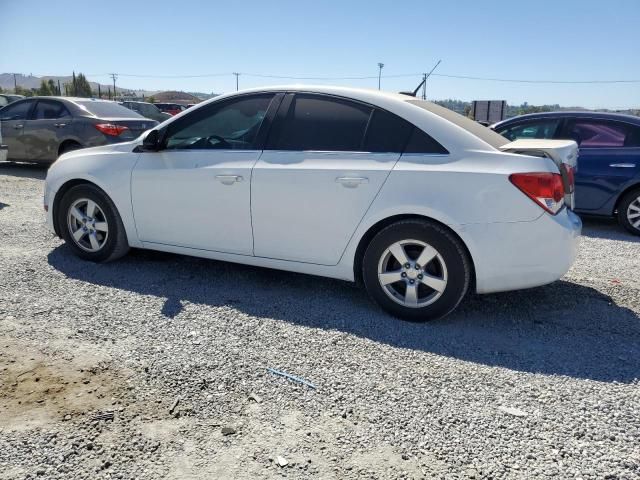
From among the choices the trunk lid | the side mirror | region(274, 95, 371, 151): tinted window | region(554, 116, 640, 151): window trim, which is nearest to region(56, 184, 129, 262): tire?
the side mirror

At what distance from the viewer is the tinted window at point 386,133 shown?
379 centimetres

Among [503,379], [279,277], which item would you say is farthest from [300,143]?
[503,379]

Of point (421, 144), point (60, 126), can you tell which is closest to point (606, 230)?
point (421, 144)

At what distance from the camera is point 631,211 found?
6.83 metres

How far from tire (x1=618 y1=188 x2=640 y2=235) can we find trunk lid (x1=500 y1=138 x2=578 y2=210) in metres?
3.45

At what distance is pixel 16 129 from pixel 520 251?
10.7 m

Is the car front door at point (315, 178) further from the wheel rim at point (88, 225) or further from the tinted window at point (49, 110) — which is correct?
the tinted window at point (49, 110)

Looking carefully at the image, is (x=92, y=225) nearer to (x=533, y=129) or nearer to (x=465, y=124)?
(x=465, y=124)

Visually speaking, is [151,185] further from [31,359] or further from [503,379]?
[503,379]

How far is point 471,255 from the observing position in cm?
357

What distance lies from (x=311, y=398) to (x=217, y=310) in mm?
1378

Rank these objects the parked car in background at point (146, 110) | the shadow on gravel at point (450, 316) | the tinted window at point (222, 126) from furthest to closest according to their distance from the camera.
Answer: the parked car in background at point (146, 110) < the tinted window at point (222, 126) < the shadow on gravel at point (450, 316)

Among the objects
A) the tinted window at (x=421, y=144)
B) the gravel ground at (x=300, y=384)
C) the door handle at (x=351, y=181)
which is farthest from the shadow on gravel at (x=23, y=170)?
the tinted window at (x=421, y=144)

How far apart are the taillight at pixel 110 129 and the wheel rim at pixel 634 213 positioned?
8.40m
